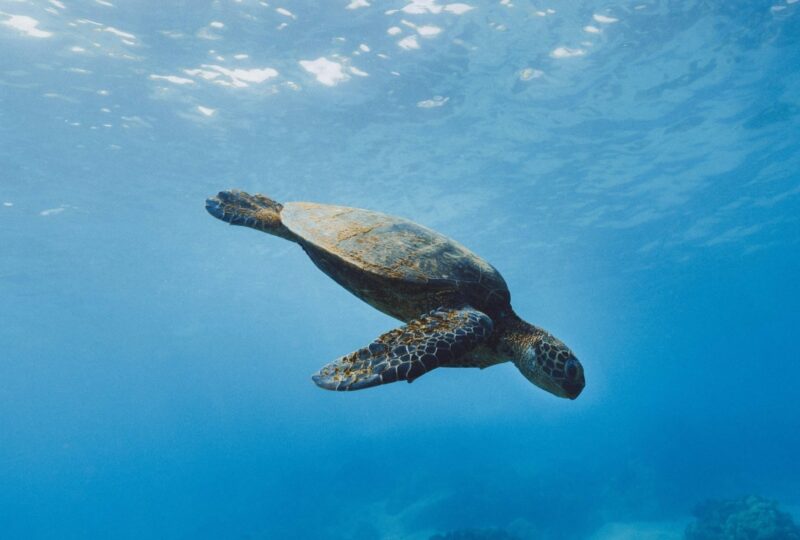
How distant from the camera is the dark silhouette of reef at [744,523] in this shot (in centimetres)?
1769

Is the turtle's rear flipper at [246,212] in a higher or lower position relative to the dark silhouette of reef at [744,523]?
lower

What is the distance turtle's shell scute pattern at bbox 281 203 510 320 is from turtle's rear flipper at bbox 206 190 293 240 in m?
0.65

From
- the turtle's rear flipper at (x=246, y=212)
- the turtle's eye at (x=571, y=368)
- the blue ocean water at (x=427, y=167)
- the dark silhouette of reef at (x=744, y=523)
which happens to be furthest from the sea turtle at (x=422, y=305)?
the dark silhouette of reef at (x=744, y=523)

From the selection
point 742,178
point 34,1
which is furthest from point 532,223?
point 34,1

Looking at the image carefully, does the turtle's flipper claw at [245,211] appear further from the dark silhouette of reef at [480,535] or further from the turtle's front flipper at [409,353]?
the dark silhouette of reef at [480,535]

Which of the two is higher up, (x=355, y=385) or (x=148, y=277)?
(x=148, y=277)

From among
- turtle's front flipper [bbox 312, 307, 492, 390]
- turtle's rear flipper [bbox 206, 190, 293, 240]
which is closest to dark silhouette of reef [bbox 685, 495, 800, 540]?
turtle's front flipper [bbox 312, 307, 492, 390]

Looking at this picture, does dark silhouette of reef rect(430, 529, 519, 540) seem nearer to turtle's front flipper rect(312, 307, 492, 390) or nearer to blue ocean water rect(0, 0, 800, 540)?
blue ocean water rect(0, 0, 800, 540)

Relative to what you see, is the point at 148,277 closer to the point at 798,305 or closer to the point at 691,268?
the point at 691,268

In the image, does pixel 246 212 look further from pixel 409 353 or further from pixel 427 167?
pixel 427 167

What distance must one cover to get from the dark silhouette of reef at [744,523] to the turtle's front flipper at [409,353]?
895 inches

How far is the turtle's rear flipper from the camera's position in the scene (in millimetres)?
5289

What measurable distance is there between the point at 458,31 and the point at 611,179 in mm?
14471

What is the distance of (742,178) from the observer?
2561 centimetres
